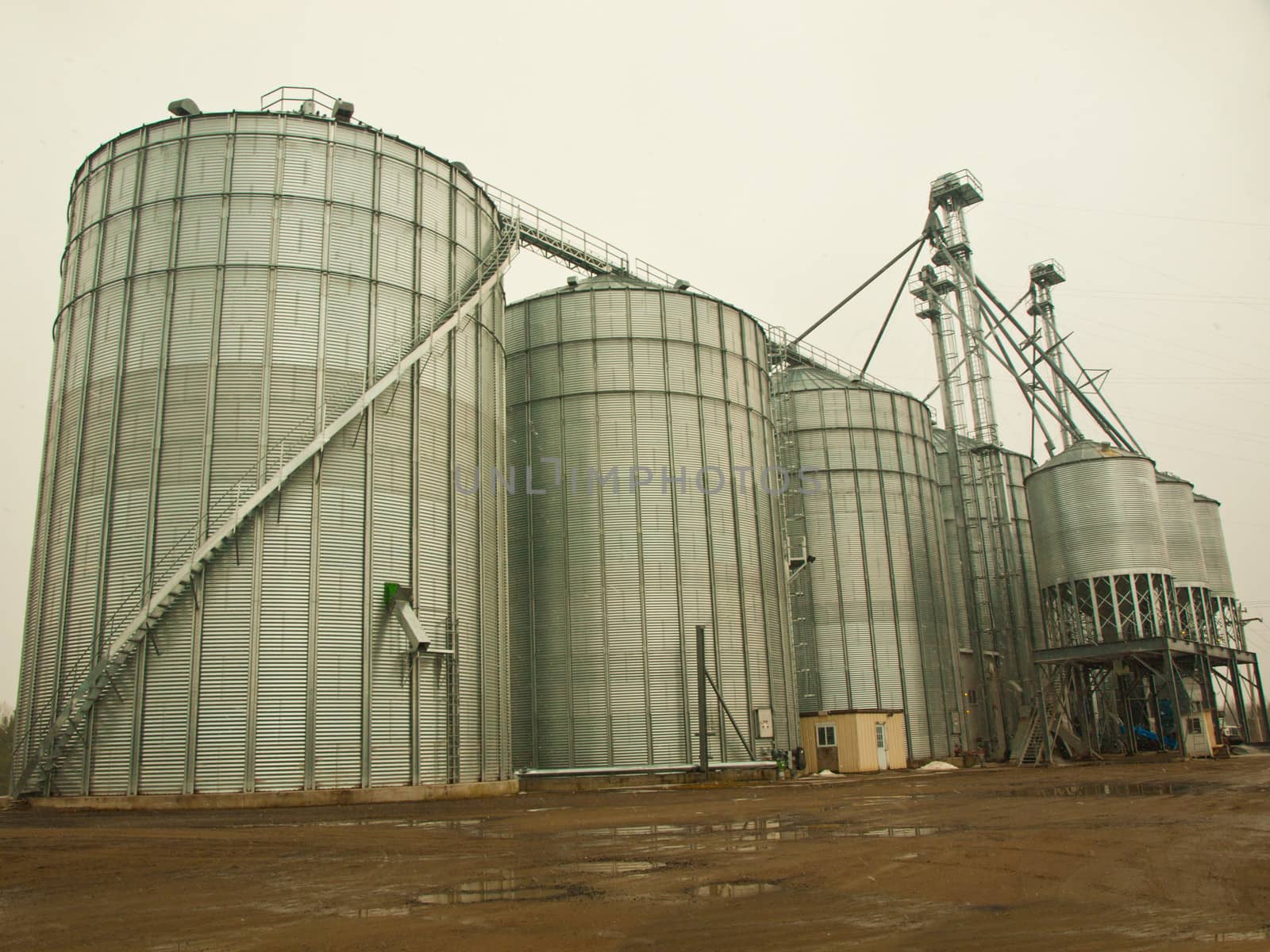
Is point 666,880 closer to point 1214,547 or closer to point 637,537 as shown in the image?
point 637,537

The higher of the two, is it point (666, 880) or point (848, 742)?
point (848, 742)

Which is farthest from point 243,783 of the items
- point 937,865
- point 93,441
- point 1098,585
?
point 1098,585

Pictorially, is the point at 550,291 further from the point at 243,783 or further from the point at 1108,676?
the point at 1108,676

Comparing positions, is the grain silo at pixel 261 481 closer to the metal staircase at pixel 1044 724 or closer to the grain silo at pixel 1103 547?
the metal staircase at pixel 1044 724

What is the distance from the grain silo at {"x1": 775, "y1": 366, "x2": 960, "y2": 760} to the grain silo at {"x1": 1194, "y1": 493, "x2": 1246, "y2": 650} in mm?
14726

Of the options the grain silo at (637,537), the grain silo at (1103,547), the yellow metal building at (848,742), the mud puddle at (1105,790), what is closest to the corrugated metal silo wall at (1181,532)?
the grain silo at (1103,547)

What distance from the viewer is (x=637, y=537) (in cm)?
3484

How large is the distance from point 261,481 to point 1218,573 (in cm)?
4965

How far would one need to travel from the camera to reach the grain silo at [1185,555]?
48156 mm

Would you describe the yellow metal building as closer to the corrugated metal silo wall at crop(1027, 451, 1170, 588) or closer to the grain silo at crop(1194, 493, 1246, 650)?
the corrugated metal silo wall at crop(1027, 451, 1170, 588)

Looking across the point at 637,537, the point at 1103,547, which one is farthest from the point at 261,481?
the point at 1103,547

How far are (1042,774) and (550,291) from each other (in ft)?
75.1

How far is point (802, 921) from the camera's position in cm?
714

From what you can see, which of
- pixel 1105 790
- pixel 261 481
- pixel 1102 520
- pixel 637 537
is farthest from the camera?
pixel 1102 520
